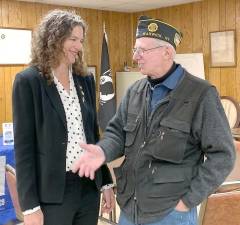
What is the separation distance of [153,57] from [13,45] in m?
4.48

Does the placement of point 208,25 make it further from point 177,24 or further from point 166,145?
point 166,145

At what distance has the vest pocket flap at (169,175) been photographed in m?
1.43

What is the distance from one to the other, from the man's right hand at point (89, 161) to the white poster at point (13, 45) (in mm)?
4210

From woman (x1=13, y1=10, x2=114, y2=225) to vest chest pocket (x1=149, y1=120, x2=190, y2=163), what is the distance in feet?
1.28

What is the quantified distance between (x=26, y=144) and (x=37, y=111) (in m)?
0.13

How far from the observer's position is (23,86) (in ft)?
5.10

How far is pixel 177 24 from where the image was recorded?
6363mm

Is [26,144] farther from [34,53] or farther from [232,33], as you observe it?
[232,33]

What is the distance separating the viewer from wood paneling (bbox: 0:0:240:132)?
18.5 feet

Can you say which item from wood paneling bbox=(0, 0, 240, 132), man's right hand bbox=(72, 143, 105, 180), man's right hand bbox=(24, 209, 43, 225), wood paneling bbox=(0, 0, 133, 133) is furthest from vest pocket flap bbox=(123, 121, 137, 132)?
wood paneling bbox=(0, 0, 240, 132)

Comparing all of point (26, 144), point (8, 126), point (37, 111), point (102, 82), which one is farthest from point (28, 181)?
point (102, 82)

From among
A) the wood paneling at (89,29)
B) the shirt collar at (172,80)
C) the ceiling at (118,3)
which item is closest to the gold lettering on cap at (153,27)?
the shirt collar at (172,80)

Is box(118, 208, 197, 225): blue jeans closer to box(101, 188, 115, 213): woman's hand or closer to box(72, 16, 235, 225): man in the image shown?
box(72, 16, 235, 225): man

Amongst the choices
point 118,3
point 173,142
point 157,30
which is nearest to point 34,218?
point 173,142
